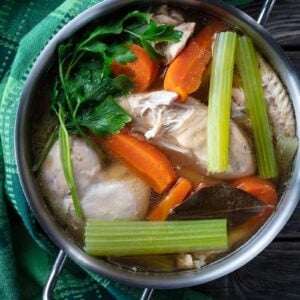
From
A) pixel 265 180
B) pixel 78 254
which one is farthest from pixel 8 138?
pixel 265 180

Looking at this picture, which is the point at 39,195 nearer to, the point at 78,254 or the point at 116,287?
the point at 78,254

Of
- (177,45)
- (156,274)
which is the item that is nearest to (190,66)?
(177,45)

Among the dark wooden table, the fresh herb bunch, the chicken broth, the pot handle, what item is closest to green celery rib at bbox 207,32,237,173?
the chicken broth

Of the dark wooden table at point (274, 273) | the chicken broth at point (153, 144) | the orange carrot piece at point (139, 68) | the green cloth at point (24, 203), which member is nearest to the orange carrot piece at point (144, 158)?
the chicken broth at point (153, 144)

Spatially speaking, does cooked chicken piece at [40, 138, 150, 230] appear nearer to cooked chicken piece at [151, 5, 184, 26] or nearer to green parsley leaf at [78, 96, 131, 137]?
green parsley leaf at [78, 96, 131, 137]

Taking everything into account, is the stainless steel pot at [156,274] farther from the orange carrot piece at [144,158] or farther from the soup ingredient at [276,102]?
the orange carrot piece at [144,158]

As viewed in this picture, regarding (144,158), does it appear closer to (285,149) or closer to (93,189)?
(93,189)
